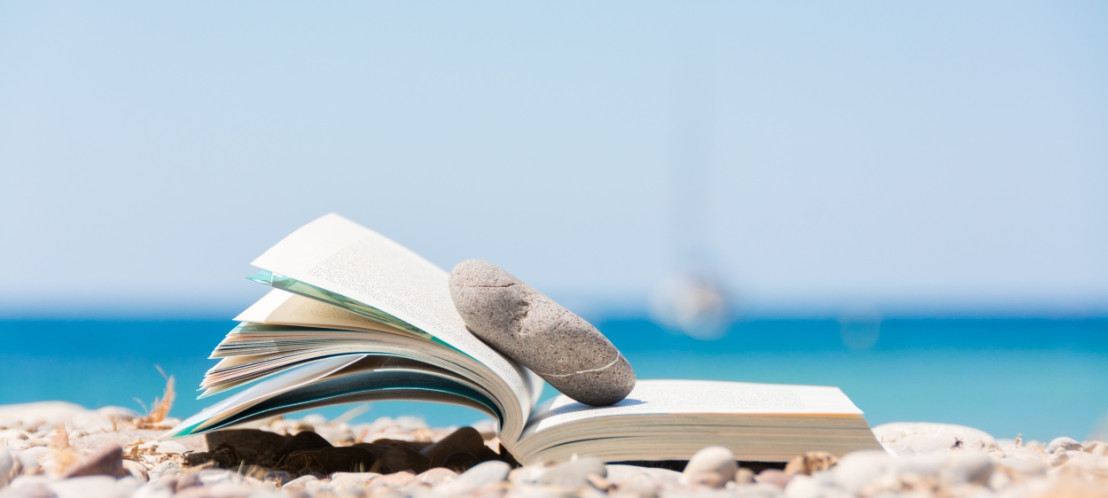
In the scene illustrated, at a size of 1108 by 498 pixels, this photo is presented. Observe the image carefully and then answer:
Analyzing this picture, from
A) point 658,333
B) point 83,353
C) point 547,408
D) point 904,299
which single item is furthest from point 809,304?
point 547,408

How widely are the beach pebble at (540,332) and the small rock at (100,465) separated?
1.22 m

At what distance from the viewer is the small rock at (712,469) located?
2.33m

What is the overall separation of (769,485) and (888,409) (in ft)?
48.2

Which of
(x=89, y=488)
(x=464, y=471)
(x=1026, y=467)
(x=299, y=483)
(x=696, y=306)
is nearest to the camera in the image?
(x=89, y=488)

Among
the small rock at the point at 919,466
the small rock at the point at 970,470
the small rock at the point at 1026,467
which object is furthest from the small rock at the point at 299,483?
the small rock at the point at 1026,467

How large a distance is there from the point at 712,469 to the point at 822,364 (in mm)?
26370

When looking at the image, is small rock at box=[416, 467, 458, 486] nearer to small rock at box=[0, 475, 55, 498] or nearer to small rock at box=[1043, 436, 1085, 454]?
small rock at box=[0, 475, 55, 498]

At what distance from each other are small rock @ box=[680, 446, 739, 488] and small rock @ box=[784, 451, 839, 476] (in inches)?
8.9

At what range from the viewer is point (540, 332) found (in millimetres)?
3039

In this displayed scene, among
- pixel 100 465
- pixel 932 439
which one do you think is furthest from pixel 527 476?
pixel 932 439

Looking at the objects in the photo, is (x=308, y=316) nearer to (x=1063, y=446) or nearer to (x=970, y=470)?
(x=970, y=470)

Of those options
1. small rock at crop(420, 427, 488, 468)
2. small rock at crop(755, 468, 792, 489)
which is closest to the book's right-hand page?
small rock at crop(755, 468, 792, 489)

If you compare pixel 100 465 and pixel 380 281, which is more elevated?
pixel 380 281

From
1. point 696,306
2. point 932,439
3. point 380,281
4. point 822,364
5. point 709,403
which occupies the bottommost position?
point 709,403
